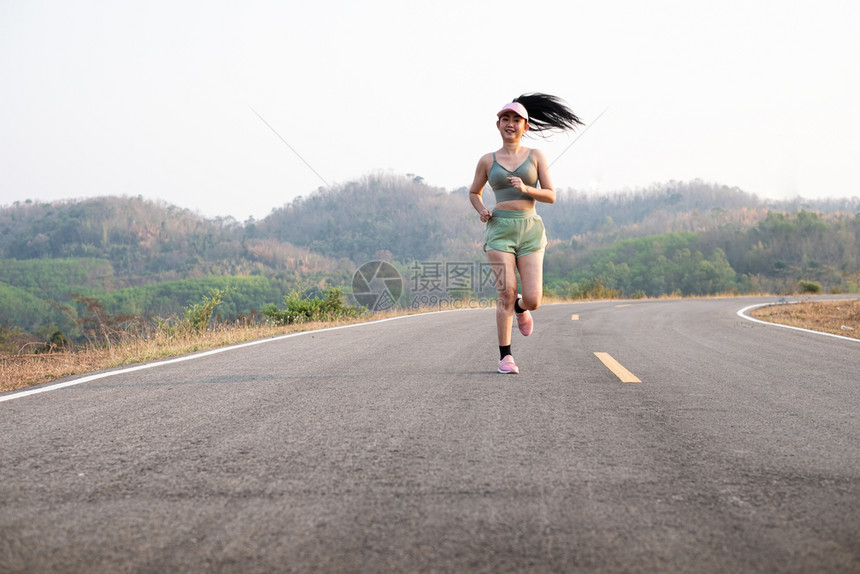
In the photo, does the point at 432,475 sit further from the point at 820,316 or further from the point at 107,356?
the point at 820,316

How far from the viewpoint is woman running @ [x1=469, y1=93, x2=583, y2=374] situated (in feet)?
16.3

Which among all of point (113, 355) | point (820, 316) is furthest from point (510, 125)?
point (820, 316)

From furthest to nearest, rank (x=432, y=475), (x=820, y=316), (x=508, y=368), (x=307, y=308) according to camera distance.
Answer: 1. (x=820, y=316)
2. (x=307, y=308)
3. (x=508, y=368)
4. (x=432, y=475)

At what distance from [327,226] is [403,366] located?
14146 centimetres

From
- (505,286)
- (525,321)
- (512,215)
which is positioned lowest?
(525,321)

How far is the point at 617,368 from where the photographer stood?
516cm

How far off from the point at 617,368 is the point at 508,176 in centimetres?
194

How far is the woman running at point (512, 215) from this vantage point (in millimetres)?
4973

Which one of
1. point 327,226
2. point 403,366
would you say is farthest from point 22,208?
point 403,366

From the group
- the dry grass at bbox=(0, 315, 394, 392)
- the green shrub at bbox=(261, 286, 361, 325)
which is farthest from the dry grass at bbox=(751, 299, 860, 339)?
the dry grass at bbox=(0, 315, 394, 392)

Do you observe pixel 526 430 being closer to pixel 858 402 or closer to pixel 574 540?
pixel 574 540

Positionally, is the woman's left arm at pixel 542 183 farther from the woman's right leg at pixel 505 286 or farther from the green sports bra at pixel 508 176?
the woman's right leg at pixel 505 286

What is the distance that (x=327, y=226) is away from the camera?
5655 inches

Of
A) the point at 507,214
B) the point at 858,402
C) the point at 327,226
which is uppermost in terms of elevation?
the point at 327,226
